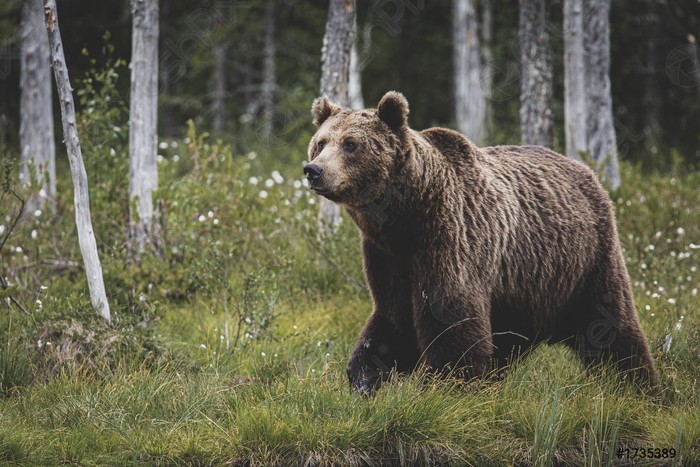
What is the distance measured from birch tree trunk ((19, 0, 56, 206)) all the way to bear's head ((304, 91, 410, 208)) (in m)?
6.63

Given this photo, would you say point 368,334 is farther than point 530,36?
No

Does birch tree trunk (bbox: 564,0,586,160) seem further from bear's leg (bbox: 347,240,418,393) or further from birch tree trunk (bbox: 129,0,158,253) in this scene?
bear's leg (bbox: 347,240,418,393)

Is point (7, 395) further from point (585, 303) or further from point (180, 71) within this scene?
point (180, 71)

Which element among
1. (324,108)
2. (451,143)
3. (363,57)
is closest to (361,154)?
(324,108)

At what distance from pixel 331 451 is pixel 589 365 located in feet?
5.93

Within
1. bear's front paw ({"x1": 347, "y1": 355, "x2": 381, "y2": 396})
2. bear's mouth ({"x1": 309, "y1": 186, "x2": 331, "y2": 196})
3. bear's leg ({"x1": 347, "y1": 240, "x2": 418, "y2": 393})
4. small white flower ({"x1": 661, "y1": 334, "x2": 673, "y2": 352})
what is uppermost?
bear's mouth ({"x1": 309, "y1": 186, "x2": 331, "y2": 196})

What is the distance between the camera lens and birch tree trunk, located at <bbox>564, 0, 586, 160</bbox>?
927cm

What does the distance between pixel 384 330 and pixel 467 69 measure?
14.9 meters

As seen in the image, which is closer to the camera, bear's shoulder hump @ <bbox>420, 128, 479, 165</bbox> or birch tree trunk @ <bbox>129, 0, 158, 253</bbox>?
bear's shoulder hump @ <bbox>420, 128, 479, 165</bbox>

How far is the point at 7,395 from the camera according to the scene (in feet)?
15.2

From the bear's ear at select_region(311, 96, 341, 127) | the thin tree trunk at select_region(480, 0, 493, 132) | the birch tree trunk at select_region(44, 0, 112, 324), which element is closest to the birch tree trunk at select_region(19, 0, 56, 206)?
the birch tree trunk at select_region(44, 0, 112, 324)

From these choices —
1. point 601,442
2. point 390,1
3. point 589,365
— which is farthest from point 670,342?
point 390,1

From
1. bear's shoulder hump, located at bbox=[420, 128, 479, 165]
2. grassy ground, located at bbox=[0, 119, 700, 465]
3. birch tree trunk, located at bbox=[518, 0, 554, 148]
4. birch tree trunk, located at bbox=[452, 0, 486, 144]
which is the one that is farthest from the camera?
birch tree trunk, located at bbox=[452, 0, 486, 144]

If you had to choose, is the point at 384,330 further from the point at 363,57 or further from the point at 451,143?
the point at 363,57
